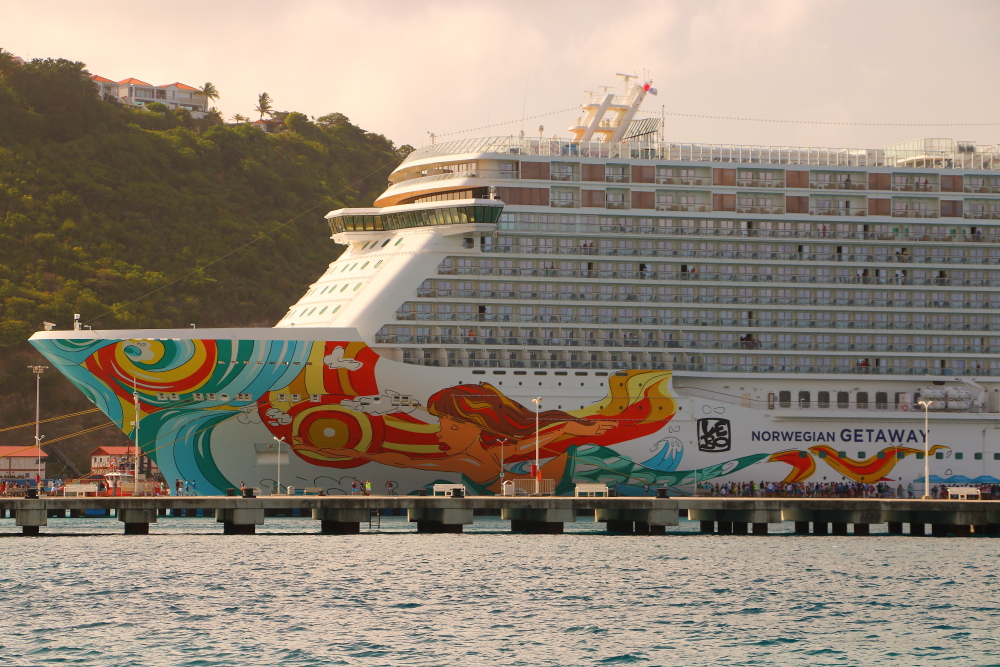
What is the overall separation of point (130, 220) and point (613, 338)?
206ft

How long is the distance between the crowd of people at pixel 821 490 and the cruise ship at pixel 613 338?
442 mm

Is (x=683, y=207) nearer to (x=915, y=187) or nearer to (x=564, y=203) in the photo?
(x=564, y=203)

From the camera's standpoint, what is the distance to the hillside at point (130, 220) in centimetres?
10056

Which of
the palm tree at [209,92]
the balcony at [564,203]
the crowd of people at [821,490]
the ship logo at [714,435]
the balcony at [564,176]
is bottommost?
the crowd of people at [821,490]

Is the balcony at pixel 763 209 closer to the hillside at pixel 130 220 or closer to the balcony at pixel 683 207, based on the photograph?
the balcony at pixel 683 207

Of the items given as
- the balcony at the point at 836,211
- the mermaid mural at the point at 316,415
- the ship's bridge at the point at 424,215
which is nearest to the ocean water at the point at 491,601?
the mermaid mural at the point at 316,415

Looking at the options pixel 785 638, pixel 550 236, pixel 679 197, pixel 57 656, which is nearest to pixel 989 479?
pixel 679 197

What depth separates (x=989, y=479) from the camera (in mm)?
65562

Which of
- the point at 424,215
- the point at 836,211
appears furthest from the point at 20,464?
the point at 836,211

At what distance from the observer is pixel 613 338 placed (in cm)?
6350

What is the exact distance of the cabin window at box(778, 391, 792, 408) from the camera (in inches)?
2534

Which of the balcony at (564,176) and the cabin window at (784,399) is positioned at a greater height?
the balcony at (564,176)

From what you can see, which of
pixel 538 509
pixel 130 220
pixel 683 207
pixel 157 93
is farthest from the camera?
pixel 157 93

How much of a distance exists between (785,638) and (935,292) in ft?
130
